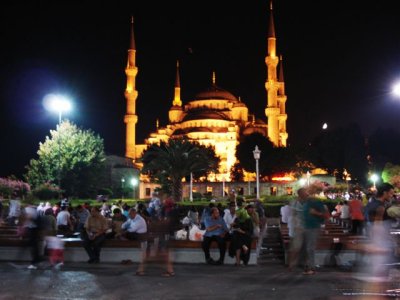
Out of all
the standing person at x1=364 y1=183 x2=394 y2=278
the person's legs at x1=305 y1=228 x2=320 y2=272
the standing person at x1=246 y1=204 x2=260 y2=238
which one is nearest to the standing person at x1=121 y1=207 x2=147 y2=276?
the standing person at x1=246 y1=204 x2=260 y2=238

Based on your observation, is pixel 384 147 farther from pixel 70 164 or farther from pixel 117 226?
pixel 117 226

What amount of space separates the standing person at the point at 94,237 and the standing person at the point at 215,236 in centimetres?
222

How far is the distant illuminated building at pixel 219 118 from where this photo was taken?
73062mm

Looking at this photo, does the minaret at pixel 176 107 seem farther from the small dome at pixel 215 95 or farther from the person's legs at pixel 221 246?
the person's legs at pixel 221 246

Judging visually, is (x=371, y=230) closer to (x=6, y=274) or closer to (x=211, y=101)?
(x=6, y=274)

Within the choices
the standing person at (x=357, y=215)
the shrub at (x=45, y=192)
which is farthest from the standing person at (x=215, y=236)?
the shrub at (x=45, y=192)

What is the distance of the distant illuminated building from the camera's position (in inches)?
2876

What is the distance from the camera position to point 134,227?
38.8 ft

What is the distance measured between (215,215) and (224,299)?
424 centimetres

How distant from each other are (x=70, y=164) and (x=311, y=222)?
4301cm

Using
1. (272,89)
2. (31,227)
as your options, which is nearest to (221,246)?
(31,227)

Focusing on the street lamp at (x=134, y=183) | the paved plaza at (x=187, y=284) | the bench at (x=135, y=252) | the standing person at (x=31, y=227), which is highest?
the street lamp at (x=134, y=183)

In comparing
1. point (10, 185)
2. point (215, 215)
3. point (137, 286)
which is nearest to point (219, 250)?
point (215, 215)

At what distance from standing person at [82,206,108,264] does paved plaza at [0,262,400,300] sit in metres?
0.67
